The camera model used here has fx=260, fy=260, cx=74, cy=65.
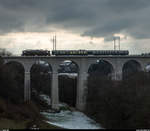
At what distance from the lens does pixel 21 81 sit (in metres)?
52.1

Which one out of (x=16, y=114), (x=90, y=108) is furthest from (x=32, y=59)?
(x=16, y=114)

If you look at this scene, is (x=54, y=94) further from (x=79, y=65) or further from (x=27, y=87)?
(x=79, y=65)

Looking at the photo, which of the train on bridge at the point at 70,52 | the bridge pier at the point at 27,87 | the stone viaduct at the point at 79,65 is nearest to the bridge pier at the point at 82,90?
the stone viaduct at the point at 79,65

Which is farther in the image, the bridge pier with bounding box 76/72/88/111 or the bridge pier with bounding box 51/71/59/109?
the bridge pier with bounding box 76/72/88/111

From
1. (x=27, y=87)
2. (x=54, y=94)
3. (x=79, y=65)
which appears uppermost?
(x=79, y=65)

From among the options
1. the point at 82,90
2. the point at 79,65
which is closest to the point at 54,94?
the point at 82,90

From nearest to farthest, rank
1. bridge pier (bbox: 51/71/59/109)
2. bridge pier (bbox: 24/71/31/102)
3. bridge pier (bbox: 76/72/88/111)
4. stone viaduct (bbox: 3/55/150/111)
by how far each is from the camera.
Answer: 1. bridge pier (bbox: 24/71/31/102)
2. stone viaduct (bbox: 3/55/150/111)
3. bridge pier (bbox: 51/71/59/109)
4. bridge pier (bbox: 76/72/88/111)

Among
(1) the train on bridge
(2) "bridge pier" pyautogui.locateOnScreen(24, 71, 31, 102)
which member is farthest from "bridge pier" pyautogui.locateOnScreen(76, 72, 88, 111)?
(2) "bridge pier" pyautogui.locateOnScreen(24, 71, 31, 102)

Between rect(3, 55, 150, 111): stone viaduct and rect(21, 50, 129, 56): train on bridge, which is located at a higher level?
rect(21, 50, 129, 56): train on bridge

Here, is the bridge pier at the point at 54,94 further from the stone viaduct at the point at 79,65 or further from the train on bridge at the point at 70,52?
the train on bridge at the point at 70,52

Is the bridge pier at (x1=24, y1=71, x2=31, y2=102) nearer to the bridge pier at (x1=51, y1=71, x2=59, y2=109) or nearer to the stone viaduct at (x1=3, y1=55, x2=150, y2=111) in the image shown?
the stone viaduct at (x1=3, y1=55, x2=150, y2=111)

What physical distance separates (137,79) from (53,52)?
18.7 metres

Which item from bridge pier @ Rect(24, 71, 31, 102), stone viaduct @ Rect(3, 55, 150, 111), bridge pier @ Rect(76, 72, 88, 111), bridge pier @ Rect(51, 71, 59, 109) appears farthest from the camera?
bridge pier @ Rect(76, 72, 88, 111)

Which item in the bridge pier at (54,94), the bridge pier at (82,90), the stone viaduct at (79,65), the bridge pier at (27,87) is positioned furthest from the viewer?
the bridge pier at (82,90)
